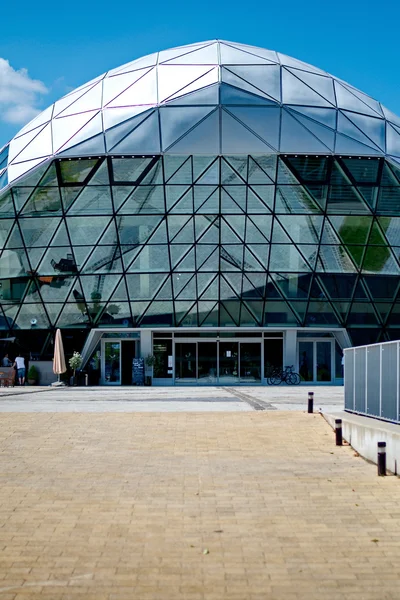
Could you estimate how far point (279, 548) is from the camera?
8906 millimetres

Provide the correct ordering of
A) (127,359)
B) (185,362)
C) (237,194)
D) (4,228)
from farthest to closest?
(185,362)
(127,359)
(4,228)
(237,194)

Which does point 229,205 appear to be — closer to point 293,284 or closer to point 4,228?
point 293,284

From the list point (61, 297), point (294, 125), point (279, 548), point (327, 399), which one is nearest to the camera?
point (279, 548)

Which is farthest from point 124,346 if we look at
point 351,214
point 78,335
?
point 351,214

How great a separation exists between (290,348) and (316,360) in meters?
1.61

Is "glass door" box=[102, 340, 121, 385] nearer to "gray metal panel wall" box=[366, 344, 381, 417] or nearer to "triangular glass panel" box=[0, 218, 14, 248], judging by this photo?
"triangular glass panel" box=[0, 218, 14, 248]

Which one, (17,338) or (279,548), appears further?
(17,338)

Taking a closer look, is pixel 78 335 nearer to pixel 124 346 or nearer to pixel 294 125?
pixel 124 346

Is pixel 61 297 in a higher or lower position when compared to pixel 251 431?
higher

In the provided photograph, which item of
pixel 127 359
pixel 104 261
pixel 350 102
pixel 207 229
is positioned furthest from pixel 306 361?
pixel 350 102

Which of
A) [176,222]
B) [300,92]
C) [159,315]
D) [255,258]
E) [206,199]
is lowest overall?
[159,315]

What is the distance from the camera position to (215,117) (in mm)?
37906

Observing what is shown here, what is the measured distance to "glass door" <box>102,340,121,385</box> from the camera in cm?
4138

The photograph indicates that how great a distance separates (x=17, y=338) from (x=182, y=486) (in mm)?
30380
